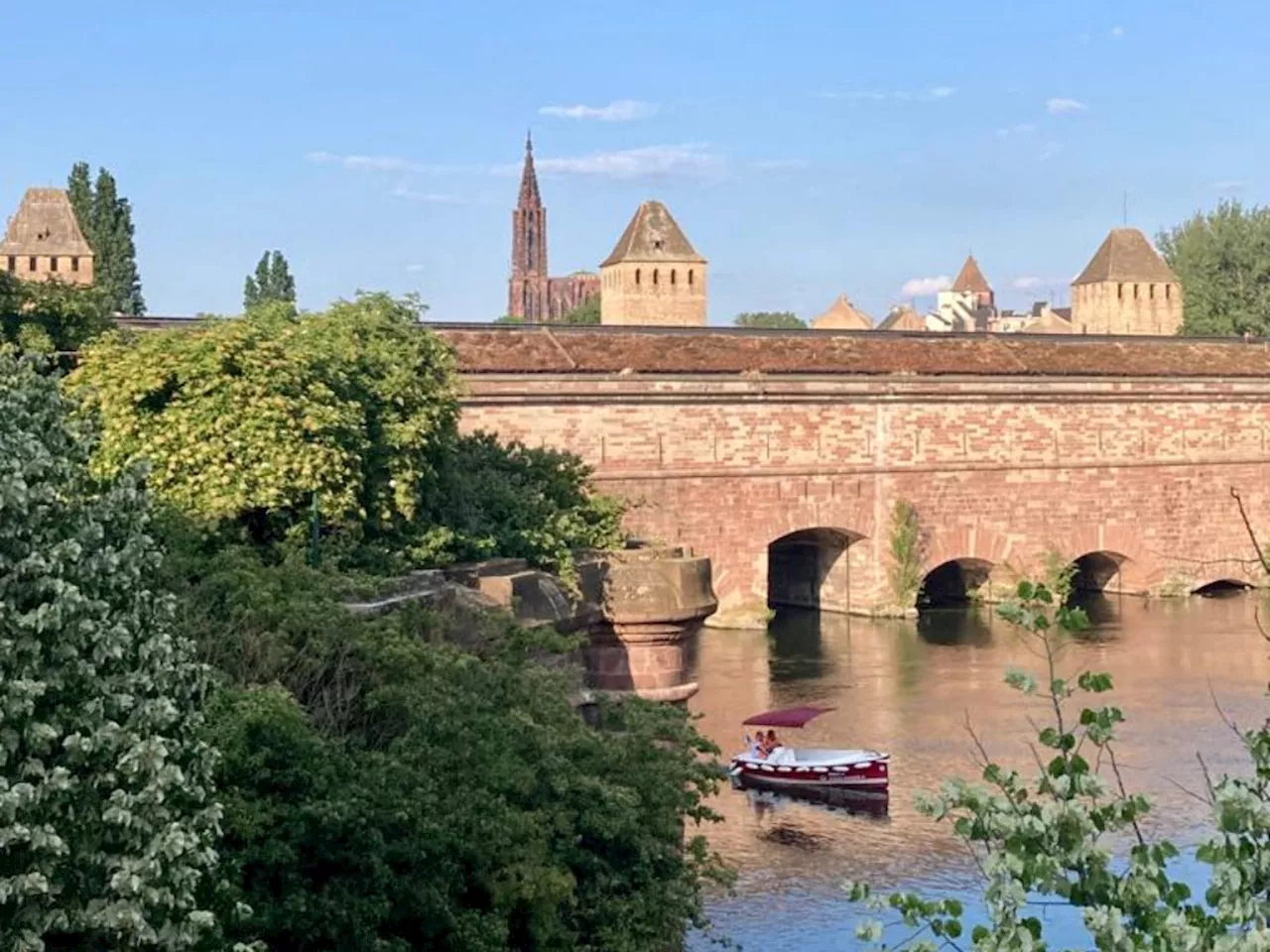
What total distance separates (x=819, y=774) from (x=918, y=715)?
5.30 m

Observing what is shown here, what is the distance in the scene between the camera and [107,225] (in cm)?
6306

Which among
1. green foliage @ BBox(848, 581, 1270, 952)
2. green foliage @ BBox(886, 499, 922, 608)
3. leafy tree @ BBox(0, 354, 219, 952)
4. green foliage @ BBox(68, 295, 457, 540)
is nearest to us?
green foliage @ BBox(848, 581, 1270, 952)

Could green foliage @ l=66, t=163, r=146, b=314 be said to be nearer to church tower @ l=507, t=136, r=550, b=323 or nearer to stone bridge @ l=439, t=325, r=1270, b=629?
stone bridge @ l=439, t=325, r=1270, b=629

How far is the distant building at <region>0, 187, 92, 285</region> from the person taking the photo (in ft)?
191

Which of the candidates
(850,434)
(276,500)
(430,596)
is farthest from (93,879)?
(850,434)

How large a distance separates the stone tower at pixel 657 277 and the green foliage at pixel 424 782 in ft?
168

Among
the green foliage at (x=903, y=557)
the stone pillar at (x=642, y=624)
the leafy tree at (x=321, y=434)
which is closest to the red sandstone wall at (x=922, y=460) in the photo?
the green foliage at (x=903, y=557)

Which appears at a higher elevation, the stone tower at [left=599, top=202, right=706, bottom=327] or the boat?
the stone tower at [left=599, top=202, right=706, bottom=327]

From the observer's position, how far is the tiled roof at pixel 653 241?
65.7 metres

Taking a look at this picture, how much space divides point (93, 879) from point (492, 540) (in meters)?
12.6

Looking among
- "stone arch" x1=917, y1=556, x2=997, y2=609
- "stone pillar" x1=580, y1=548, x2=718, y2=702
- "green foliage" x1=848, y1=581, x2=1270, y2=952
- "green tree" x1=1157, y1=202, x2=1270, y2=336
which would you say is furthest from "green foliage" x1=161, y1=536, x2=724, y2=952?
"green tree" x1=1157, y1=202, x2=1270, y2=336

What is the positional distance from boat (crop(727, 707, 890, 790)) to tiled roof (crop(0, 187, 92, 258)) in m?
37.6

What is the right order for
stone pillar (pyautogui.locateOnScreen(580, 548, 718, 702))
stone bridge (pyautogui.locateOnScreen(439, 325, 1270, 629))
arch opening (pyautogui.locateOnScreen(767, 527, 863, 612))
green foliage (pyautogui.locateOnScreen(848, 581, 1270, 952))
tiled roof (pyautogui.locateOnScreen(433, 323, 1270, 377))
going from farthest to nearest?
arch opening (pyautogui.locateOnScreen(767, 527, 863, 612)) → tiled roof (pyautogui.locateOnScreen(433, 323, 1270, 377)) → stone bridge (pyautogui.locateOnScreen(439, 325, 1270, 629)) → stone pillar (pyautogui.locateOnScreen(580, 548, 718, 702)) → green foliage (pyautogui.locateOnScreen(848, 581, 1270, 952))

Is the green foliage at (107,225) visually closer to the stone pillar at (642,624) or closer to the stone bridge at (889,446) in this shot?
the stone bridge at (889,446)
